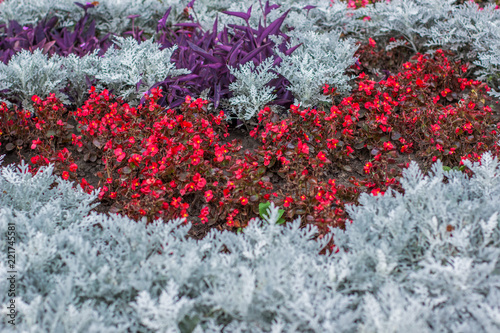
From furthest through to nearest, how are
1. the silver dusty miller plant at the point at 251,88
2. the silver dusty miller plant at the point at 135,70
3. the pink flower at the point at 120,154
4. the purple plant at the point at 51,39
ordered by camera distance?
the purple plant at the point at 51,39 → the silver dusty miller plant at the point at 135,70 → the silver dusty miller plant at the point at 251,88 → the pink flower at the point at 120,154

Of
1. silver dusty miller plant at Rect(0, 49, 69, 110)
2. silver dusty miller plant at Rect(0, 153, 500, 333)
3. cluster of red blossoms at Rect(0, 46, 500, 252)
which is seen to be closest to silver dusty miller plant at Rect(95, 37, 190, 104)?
cluster of red blossoms at Rect(0, 46, 500, 252)

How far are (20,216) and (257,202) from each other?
1169mm

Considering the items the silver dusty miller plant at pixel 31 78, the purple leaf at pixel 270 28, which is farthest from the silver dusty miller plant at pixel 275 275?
the purple leaf at pixel 270 28

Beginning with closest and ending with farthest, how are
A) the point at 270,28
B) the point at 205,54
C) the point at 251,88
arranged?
the point at 251,88
the point at 205,54
the point at 270,28

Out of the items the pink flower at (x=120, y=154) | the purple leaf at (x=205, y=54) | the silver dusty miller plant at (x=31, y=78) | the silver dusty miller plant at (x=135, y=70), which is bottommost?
the pink flower at (x=120, y=154)

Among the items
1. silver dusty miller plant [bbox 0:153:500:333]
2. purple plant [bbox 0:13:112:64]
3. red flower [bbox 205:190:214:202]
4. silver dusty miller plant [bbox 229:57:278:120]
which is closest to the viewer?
silver dusty miller plant [bbox 0:153:500:333]

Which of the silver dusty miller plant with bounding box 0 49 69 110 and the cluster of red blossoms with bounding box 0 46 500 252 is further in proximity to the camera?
the silver dusty miller plant with bounding box 0 49 69 110

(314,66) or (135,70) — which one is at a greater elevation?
(314,66)

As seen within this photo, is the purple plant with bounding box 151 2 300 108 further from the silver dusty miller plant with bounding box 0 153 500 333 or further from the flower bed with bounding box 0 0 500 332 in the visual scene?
the silver dusty miller plant with bounding box 0 153 500 333

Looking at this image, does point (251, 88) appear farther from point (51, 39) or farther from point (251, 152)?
point (51, 39)

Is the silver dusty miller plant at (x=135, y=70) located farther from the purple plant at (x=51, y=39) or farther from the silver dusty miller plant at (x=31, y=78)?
the purple plant at (x=51, y=39)

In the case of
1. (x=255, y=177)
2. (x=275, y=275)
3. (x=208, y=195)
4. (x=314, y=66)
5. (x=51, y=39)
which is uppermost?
(x=314, y=66)

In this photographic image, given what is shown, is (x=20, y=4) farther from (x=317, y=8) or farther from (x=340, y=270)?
(x=340, y=270)

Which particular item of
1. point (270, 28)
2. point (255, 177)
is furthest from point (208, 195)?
point (270, 28)
